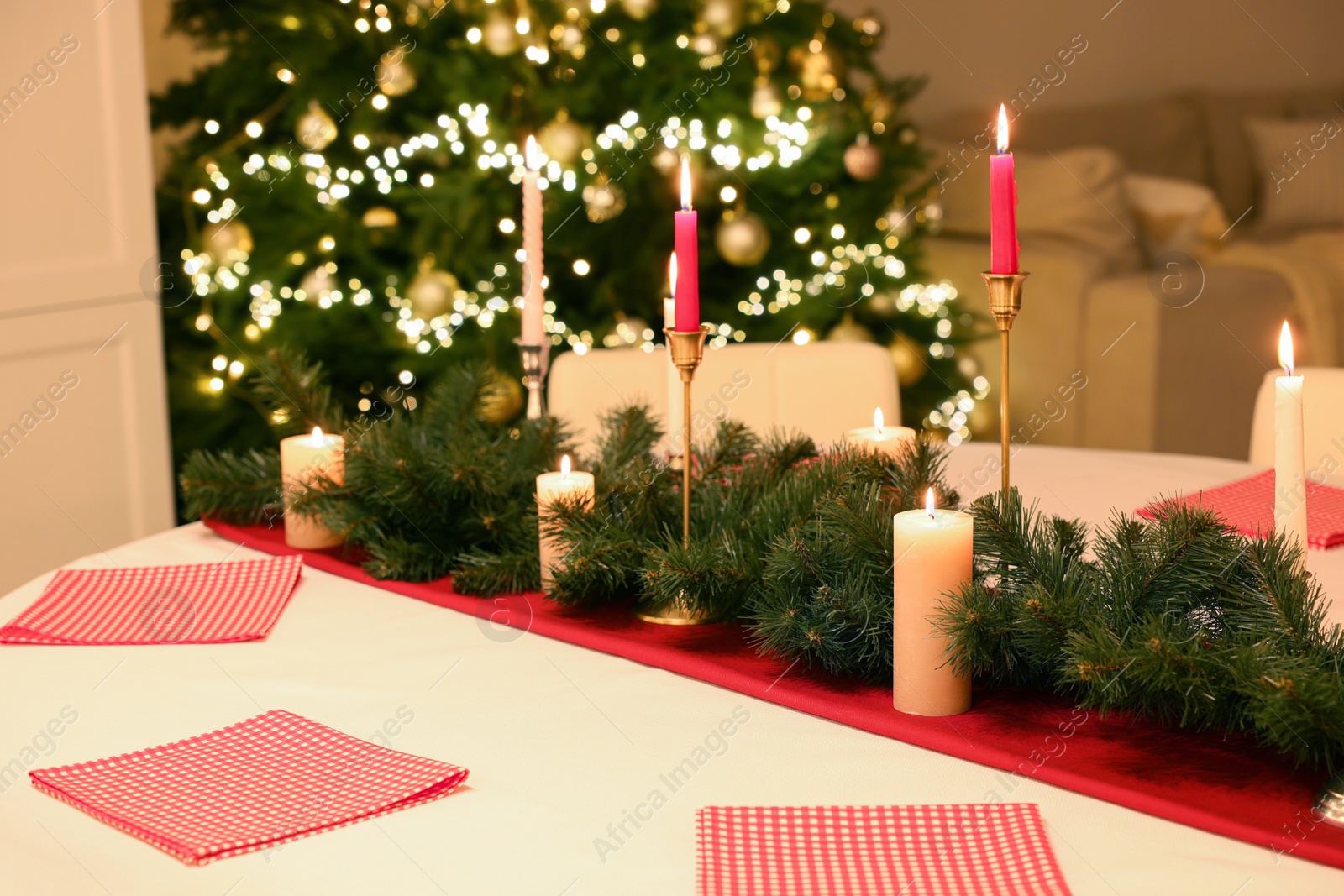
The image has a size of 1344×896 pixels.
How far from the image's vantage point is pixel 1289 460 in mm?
757

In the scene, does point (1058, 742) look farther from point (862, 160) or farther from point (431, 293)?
point (862, 160)

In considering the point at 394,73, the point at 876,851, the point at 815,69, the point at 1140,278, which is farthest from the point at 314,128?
the point at 876,851

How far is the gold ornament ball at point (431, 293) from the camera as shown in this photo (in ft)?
8.61

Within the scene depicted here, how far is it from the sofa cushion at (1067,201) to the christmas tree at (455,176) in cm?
47

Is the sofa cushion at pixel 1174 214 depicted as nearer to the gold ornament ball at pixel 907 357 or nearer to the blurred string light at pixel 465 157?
the gold ornament ball at pixel 907 357

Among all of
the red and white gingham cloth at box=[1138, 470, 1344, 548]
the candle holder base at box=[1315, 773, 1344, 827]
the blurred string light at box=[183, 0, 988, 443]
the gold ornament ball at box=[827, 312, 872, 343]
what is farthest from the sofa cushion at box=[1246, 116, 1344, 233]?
the candle holder base at box=[1315, 773, 1344, 827]

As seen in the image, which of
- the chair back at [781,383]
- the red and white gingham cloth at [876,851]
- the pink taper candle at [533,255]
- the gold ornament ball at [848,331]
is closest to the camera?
the red and white gingham cloth at [876,851]

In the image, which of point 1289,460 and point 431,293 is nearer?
point 1289,460

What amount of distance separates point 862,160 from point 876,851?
2.40m

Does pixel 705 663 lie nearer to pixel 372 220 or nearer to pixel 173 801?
pixel 173 801

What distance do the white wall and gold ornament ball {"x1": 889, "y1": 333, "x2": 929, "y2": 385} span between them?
0.65m

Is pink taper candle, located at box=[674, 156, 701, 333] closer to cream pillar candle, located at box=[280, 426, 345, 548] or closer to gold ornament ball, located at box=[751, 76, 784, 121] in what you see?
cream pillar candle, located at box=[280, 426, 345, 548]

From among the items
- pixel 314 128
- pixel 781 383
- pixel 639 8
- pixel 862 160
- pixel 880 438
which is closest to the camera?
pixel 880 438

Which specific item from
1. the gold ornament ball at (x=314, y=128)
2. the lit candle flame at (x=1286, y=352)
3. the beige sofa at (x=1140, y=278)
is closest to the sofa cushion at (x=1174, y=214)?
the beige sofa at (x=1140, y=278)
